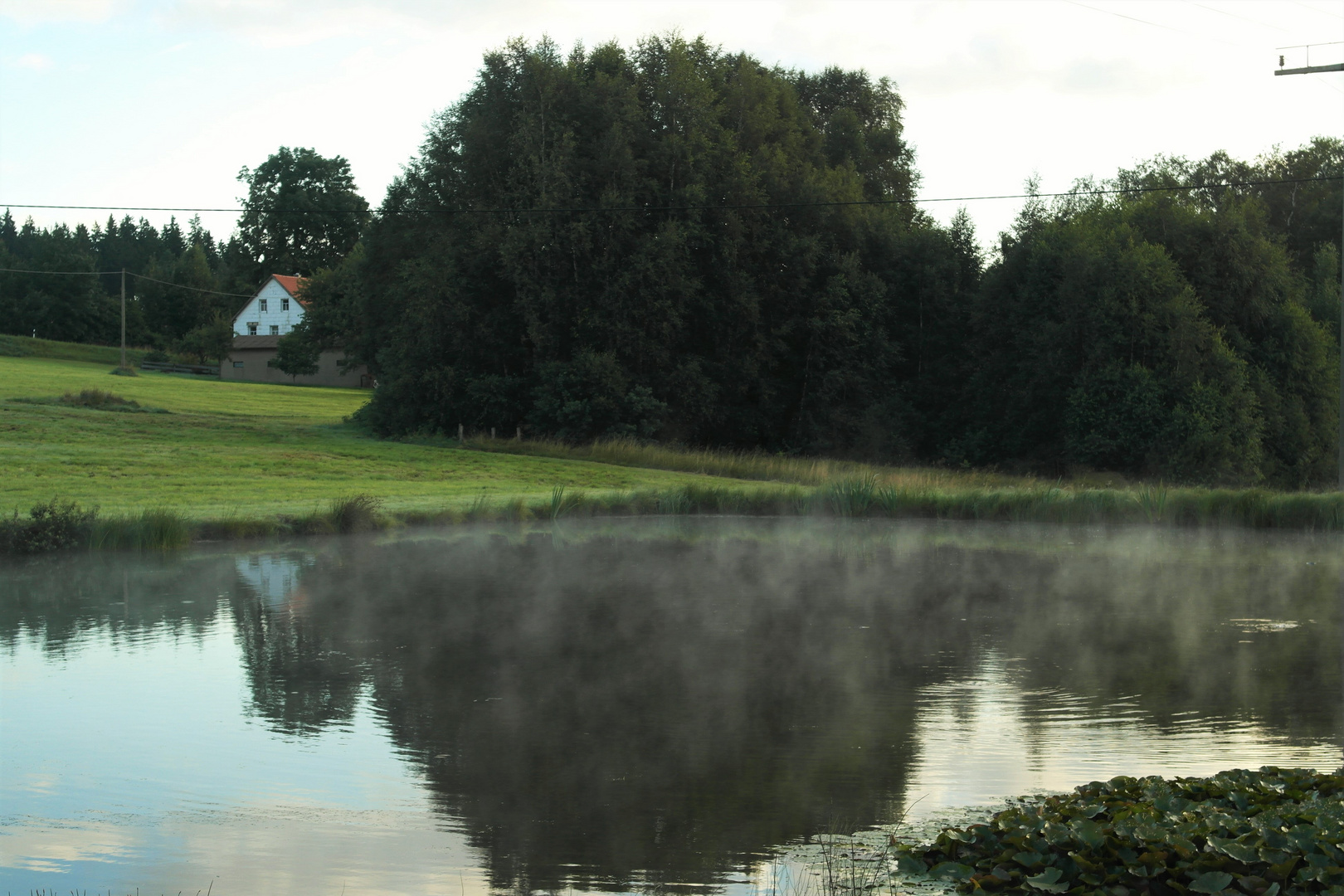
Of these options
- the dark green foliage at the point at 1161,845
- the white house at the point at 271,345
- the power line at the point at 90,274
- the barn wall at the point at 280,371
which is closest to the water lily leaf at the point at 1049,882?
the dark green foliage at the point at 1161,845

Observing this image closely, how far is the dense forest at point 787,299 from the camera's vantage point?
1703 inches

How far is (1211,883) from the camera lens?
500cm

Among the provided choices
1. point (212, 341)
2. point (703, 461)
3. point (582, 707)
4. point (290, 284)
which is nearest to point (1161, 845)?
point (582, 707)

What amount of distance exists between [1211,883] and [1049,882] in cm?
63

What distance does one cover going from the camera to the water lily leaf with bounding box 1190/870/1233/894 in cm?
498

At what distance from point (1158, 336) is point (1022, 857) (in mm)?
40364

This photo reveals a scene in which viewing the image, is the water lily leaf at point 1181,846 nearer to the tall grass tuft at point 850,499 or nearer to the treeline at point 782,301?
the tall grass tuft at point 850,499

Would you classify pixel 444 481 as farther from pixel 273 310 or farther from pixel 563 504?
pixel 273 310

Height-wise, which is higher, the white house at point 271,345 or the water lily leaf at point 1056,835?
the white house at point 271,345

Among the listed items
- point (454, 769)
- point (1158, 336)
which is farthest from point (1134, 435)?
point (454, 769)

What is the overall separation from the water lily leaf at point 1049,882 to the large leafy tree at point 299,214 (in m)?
91.1

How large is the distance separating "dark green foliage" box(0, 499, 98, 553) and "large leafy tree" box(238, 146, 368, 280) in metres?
75.5

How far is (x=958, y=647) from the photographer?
11766mm

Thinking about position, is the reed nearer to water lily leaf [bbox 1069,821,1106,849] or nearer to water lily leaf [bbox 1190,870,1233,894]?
water lily leaf [bbox 1069,821,1106,849]
